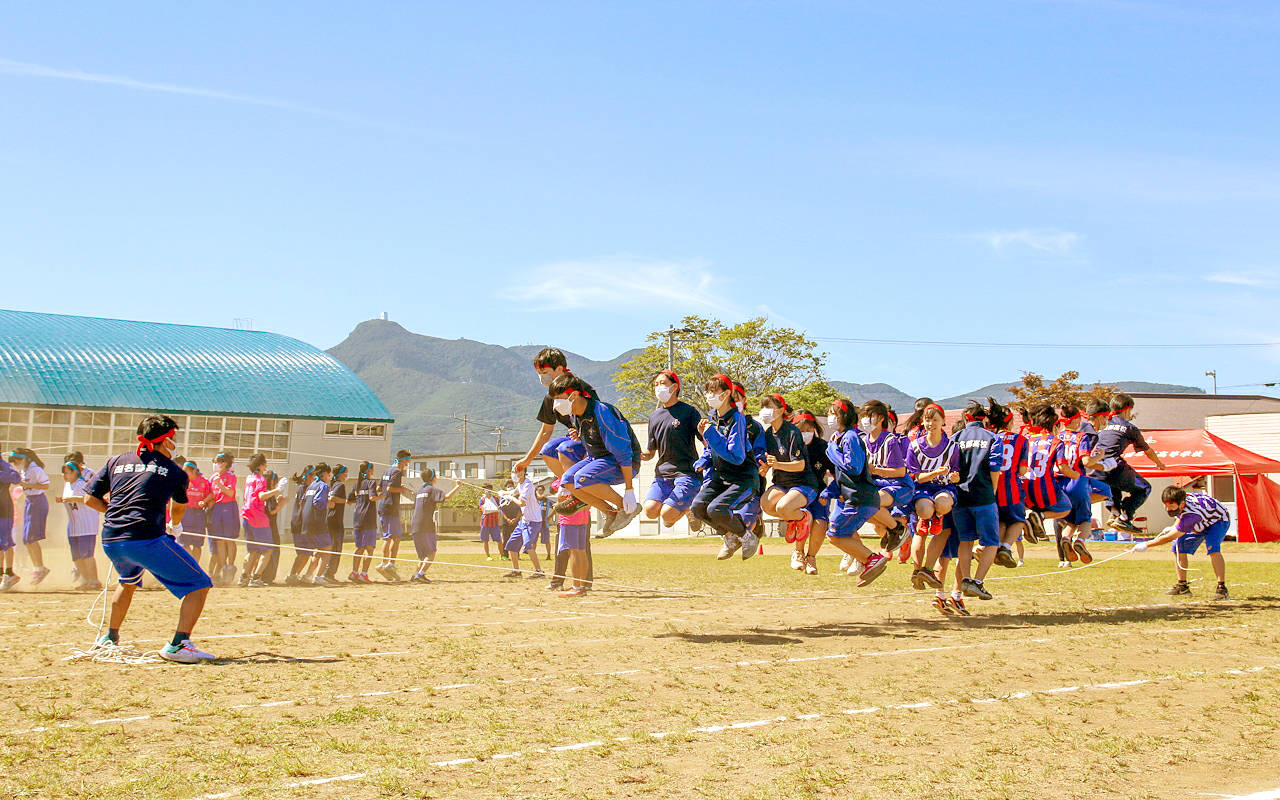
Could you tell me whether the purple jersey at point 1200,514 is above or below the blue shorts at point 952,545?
above

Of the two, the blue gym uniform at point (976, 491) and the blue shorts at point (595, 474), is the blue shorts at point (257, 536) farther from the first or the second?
the blue gym uniform at point (976, 491)

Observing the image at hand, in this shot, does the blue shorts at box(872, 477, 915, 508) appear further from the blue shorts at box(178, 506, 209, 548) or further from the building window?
the building window

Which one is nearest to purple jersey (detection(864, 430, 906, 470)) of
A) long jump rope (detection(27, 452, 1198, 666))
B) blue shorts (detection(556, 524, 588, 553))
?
long jump rope (detection(27, 452, 1198, 666))

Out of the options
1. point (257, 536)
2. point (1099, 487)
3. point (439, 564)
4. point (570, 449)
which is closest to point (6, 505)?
point (257, 536)

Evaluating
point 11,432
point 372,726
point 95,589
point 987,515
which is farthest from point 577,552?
point 11,432

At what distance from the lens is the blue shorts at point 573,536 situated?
15836 mm

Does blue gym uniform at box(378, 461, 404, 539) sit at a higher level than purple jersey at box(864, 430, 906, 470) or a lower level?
lower

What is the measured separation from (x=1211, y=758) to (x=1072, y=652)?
445 cm

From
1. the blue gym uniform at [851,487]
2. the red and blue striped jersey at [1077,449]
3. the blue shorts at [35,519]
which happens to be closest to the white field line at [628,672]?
the blue gym uniform at [851,487]

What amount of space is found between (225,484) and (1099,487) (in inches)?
566

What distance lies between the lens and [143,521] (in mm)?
9562

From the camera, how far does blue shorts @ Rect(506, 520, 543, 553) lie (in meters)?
22.1

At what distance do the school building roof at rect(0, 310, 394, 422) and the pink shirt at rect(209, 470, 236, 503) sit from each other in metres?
34.3

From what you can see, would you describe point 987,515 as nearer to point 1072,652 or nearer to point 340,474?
point 1072,652
